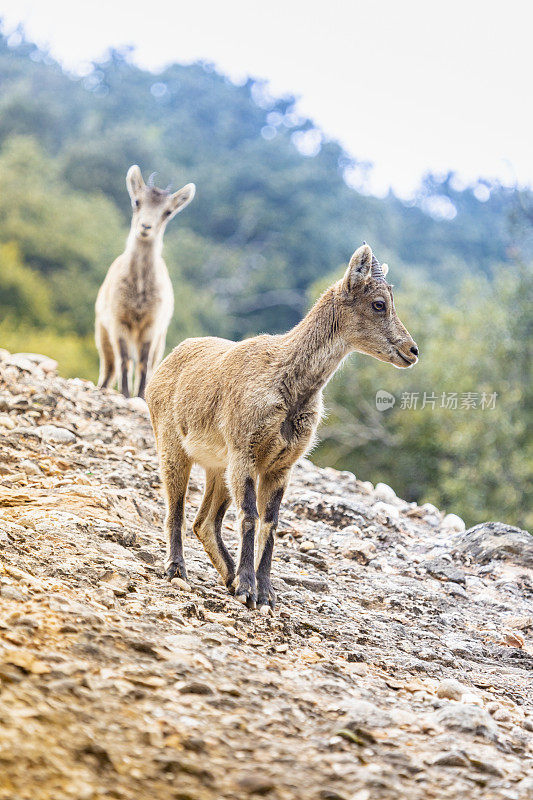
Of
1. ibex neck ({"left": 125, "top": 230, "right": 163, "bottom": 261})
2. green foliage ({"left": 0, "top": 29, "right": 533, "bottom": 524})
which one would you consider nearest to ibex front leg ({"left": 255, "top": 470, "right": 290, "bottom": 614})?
ibex neck ({"left": 125, "top": 230, "right": 163, "bottom": 261})

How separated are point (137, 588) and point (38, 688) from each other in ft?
5.95

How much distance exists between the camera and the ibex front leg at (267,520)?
5.70m

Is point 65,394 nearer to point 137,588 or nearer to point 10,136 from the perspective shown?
point 137,588

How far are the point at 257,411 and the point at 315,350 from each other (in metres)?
0.67

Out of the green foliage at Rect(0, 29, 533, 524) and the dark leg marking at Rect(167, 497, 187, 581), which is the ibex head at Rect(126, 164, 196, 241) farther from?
the green foliage at Rect(0, 29, 533, 524)

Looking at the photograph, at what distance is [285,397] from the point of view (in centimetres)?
580

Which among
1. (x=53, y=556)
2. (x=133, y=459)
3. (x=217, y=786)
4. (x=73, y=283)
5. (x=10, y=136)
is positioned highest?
(x=10, y=136)

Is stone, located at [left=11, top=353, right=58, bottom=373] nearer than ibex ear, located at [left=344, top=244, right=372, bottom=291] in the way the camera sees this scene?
No

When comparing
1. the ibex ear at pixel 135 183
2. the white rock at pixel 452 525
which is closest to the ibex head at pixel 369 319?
the white rock at pixel 452 525

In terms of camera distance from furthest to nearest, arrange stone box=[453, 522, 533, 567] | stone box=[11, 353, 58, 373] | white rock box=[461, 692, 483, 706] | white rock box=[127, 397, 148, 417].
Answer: stone box=[11, 353, 58, 373], white rock box=[127, 397, 148, 417], stone box=[453, 522, 533, 567], white rock box=[461, 692, 483, 706]

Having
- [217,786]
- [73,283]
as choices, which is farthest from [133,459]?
[73,283]

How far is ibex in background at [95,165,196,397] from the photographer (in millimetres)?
12016

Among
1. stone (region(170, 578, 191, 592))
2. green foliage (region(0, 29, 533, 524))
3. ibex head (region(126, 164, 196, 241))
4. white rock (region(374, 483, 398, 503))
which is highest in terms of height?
green foliage (region(0, 29, 533, 524))

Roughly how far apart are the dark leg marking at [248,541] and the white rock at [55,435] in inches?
126
